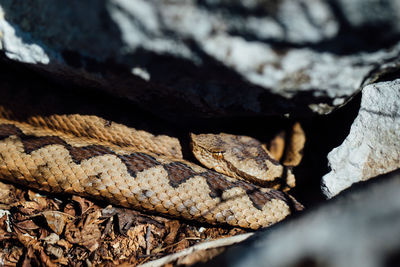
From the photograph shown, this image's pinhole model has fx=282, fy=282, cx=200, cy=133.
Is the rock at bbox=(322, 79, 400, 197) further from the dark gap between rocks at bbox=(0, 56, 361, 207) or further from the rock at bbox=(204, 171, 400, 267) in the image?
the rock at bbox=(204, 171, 400, 267)

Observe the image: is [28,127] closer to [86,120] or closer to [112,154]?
[86,120]

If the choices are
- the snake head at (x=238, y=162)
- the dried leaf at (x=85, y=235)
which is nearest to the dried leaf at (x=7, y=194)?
the dried leaf at (x=85, y=235)

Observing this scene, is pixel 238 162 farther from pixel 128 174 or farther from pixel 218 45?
pixel 218 45

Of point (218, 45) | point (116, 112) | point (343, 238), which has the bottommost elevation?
point (116, 112)

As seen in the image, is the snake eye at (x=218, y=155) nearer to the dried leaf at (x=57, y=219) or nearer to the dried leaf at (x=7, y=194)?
the dried leaf at (x=57, y=219)

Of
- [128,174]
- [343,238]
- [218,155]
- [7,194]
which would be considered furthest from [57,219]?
[343,238]

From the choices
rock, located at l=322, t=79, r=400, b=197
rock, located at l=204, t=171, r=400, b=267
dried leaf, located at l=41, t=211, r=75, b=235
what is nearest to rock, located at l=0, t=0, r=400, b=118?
rock, located at l=322, t=79, r=400, b=197
